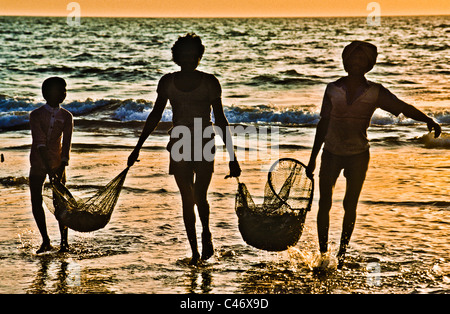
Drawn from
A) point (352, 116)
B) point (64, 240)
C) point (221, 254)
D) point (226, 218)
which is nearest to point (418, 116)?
point (352, 116)

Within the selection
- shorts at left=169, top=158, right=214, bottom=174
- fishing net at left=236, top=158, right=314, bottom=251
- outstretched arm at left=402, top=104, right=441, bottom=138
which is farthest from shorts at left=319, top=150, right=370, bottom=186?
shorts at left=169, top=158, right=214, bottom=174

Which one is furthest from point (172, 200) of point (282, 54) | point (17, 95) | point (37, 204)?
point (282, 54)

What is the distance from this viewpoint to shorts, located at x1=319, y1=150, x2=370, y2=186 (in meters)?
5.21

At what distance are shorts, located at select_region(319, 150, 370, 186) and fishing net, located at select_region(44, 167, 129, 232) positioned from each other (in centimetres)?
172

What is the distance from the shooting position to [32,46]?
168 ft

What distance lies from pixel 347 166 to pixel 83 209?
231 centimetres

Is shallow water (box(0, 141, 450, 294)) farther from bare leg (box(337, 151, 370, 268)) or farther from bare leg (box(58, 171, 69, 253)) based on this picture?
bare leg (box(337, 151, 370, 268))

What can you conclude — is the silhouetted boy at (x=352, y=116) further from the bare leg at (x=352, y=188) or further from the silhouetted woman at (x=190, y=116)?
the silhouetted woman at (x=190, y=116)

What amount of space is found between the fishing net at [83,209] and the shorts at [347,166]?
67.5 inches

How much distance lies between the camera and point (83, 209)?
560cm

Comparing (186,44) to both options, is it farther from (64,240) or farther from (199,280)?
(64,240)
